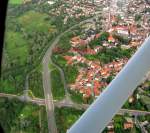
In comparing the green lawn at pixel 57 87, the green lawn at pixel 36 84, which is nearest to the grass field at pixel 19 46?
the green lawn at pixel 36 84

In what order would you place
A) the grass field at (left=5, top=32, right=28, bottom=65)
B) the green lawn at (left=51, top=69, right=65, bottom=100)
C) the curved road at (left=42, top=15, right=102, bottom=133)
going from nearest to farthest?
the curved road at (left=42, top=15, right=102, bottom=133)
the green lawn at (left=51, top=69, right=65, bottom=100)
the grass field at (left=5, top=32, right=28, bottom=65)

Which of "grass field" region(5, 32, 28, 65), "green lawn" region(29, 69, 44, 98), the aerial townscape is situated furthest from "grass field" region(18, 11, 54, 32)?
"green lawn" region(29, 69, 44, 98)

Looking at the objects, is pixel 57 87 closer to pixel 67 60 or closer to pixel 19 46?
pixel 67 60

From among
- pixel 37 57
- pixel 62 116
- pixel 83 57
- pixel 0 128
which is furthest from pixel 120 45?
pixel 0 128

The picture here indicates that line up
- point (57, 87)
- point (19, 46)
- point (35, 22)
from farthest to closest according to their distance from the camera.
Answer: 1. point (35, 22)
2. point (19, 46)
3. point (57, 87)

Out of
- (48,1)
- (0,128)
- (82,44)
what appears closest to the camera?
(0,128)

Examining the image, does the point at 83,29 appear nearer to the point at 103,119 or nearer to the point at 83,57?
the point at 83,57

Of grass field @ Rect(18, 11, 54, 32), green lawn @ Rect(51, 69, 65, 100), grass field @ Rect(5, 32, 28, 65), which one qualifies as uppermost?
grass field @ Rect(18, 11, 54, 32)

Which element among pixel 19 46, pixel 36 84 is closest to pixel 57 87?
pixel 36 84

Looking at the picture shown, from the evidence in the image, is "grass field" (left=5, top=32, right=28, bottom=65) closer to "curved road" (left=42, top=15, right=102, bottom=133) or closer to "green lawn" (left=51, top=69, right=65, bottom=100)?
"curved road" (left=42, top=15, right=102, bottom=133)
